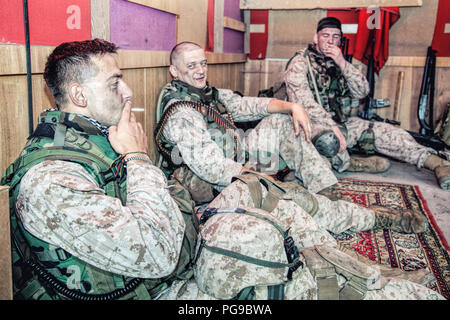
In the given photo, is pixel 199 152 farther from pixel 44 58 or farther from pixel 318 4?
pixel 318 4

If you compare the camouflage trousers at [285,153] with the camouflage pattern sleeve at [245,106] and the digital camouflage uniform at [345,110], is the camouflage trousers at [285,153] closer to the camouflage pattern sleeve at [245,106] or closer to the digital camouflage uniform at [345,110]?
the camouflage pattern sleeve at [245,106]

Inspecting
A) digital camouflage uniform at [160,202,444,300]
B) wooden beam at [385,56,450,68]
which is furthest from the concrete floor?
wooden beam at [385,56,450,68]

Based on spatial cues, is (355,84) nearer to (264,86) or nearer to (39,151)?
(264,86)

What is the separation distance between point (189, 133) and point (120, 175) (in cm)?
98

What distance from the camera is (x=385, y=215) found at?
2.35 metres

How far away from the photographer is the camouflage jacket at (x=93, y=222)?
1.05 meters

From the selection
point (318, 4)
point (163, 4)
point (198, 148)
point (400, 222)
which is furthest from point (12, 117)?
point (318, 4)

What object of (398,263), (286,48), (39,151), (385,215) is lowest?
(398,263)

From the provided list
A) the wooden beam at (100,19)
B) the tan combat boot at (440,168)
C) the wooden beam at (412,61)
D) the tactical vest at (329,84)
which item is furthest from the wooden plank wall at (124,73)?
the tan combat boot at (440,168)

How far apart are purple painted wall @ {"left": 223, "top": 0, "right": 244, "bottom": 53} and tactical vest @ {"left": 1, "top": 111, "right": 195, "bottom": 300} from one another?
336cm

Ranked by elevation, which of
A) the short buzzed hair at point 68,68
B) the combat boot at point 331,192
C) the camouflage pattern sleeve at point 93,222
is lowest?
the combat boot at point 331,192

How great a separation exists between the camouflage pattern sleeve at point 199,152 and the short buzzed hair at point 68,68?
3.04 feet

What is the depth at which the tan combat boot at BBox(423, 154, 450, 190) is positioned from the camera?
3.15 metres

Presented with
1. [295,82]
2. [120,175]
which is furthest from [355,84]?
[120,175]
